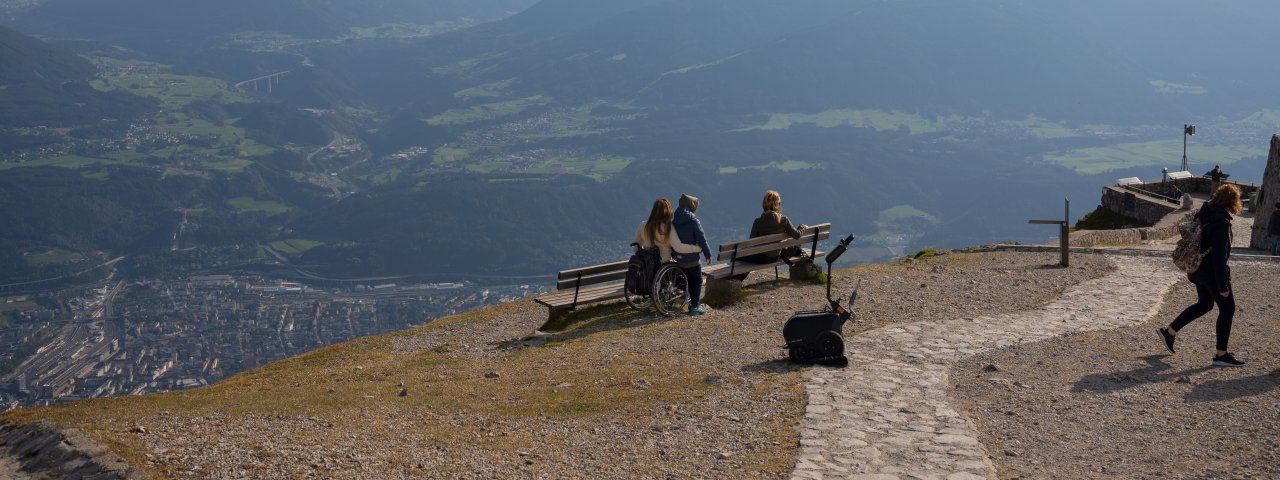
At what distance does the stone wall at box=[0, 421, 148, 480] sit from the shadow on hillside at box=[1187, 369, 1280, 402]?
10159 mm

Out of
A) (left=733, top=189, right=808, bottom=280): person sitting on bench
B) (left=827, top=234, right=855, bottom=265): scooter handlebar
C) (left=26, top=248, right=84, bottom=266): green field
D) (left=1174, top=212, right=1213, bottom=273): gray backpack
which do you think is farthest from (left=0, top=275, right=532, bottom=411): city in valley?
(left=1174, top=212, right=1213, bottom=273): gray backpack

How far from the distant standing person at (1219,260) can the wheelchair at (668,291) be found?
278 inches

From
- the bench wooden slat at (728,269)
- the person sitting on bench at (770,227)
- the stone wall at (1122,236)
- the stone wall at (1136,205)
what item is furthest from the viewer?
the stone wall at (1136,205)

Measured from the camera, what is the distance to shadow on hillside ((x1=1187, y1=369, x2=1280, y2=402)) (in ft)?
37.1

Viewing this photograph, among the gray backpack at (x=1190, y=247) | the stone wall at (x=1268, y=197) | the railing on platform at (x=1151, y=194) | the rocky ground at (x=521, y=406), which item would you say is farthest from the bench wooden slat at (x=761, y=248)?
the railing on platform at (x=1151, y=194)

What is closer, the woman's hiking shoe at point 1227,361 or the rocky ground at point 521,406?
the rocky ground at point 521,406

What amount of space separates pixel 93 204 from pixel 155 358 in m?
100

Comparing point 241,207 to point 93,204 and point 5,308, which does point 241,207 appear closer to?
point 93,204

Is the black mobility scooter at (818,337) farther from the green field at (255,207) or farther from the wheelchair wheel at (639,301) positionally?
the green field at (255,207)

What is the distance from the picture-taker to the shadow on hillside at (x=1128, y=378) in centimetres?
1184

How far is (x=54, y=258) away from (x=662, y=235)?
168 meters

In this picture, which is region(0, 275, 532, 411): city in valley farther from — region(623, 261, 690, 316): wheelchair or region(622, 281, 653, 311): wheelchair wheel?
Answer: region(623, 261, 690, 316): wheelchair

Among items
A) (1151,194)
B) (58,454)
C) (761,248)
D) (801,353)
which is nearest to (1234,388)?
(801,353)

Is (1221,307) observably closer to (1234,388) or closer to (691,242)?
(1234,388)
